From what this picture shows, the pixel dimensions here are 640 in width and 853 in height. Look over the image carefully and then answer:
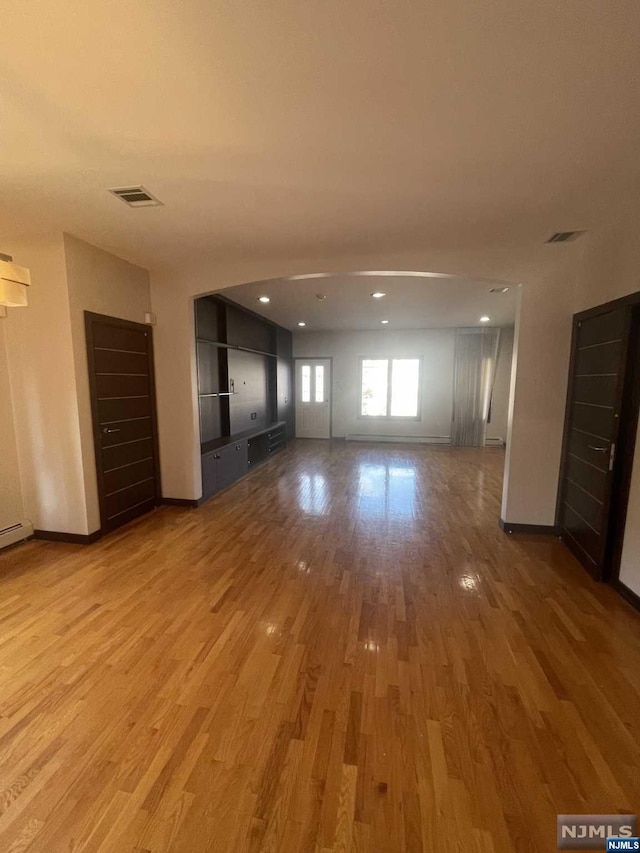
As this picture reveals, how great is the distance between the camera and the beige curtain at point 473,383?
8.10 metres

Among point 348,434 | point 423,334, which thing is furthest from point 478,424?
point 348,434

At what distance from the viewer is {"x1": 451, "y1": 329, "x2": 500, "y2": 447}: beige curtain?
8.10 metres

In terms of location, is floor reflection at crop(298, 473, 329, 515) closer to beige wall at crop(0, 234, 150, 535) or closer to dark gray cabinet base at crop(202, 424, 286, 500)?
dark gray cabinet base at crop(202, 424, 286, 500)

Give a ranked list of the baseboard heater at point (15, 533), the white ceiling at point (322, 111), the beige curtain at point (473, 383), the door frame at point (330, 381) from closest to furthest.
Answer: the white ceiling at point (322, 111), the baseboard heater at point (15, 533), the beige curtain at point (473, 383), the door frame at point (330, 381)

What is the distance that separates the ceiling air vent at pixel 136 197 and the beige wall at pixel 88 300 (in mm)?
1025

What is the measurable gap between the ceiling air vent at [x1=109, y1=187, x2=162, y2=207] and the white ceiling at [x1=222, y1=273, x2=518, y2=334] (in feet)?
5.33

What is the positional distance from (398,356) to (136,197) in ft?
23.2

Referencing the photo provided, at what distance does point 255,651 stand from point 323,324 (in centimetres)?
675

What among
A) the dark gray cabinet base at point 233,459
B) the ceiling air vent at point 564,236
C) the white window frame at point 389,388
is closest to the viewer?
the ceiling air vent at point 564,236

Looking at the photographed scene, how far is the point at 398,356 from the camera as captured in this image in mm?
8727

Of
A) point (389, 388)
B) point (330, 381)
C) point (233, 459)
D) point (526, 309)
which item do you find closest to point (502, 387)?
point (389, 388)

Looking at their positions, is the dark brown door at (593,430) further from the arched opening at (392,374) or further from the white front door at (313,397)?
the white front door at (313,397)

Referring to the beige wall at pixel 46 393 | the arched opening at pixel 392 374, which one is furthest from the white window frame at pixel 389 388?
the beige wall at pixel 46 393

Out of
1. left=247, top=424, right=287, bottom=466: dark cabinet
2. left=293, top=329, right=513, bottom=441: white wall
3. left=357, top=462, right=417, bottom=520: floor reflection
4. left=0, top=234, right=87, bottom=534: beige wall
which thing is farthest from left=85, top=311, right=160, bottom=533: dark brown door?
left=293, top=329, right=513, bottom=441: white wall
